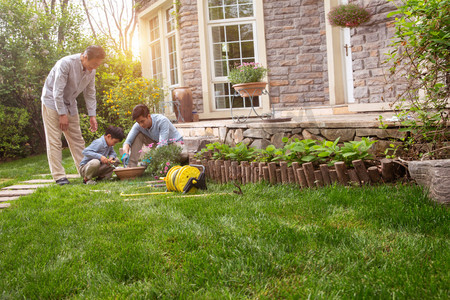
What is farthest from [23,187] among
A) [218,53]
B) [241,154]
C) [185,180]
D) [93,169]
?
[218,53]

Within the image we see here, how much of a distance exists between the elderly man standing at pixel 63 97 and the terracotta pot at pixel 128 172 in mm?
648

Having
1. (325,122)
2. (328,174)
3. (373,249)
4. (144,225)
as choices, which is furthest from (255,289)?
(325,122)

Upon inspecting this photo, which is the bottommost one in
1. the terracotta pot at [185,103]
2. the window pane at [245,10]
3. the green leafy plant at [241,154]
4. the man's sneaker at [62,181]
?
the man's sneaker at [62,181]

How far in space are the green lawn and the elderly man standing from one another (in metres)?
1.96

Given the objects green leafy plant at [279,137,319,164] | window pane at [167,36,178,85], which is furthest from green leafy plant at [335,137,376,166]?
window pane at [167,36,178,85]

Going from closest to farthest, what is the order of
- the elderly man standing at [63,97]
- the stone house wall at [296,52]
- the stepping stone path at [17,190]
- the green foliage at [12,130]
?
1. the stepping stone path at [17,190]
2. the elderly man standing at [63,97]
3. the stone house wall at [296,52]
4. the green foliage at [12,130]

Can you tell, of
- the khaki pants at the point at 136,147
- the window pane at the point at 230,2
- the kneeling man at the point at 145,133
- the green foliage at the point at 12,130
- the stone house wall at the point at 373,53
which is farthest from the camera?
the green foliage at the point at 12,130

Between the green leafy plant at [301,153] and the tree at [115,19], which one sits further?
the tree at [115,19]

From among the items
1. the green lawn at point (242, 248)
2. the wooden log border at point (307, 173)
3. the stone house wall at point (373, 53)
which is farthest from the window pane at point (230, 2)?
the green lawn at point (242, 248)

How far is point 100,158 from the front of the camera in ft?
17.0

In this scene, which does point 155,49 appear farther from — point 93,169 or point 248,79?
point 93,169

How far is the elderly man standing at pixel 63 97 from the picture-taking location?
A: 4941 millimetres

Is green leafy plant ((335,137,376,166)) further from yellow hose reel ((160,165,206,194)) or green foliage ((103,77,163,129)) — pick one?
green foliage ((103,77,163,129))

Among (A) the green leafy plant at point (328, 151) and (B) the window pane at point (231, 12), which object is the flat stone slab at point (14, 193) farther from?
(B) the window pane at point (231, 12)
